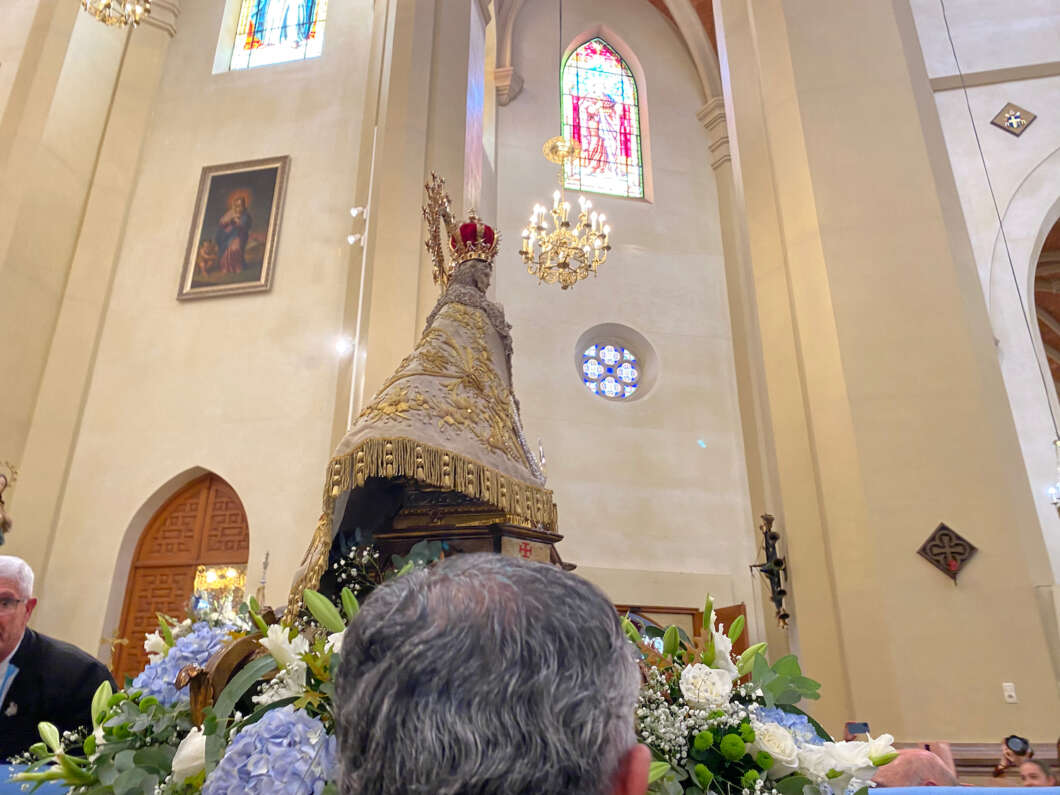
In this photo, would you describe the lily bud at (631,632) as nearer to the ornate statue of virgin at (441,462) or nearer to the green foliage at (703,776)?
the green foliage at (703,776)

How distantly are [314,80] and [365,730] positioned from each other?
10725 millimetres

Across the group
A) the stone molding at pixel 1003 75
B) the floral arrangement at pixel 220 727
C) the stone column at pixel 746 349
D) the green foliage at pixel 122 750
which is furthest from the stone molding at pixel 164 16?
the green foliage at pixel 122 750

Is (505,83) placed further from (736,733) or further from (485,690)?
(485,690)

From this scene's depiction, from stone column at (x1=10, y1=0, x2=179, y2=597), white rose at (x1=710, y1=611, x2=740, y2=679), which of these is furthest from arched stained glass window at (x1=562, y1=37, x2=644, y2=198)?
white rose at (x1=710, y1=611, x2=740, y2=679)

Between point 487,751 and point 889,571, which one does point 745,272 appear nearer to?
point 889,571

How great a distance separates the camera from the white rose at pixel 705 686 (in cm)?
118

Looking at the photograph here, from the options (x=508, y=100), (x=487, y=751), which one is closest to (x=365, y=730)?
(x=487, y=751)

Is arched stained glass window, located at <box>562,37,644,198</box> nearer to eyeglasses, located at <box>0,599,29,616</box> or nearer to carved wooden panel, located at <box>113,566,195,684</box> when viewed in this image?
carved wooden panel, located at <box>113,566,195,684</box>

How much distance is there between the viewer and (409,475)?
305cm

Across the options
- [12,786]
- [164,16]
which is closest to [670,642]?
[12,786]

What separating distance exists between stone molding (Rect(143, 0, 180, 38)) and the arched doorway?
611 cm

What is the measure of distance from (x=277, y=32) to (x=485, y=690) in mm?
11987

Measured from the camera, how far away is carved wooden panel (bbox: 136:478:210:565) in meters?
8.20

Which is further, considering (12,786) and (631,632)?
(12,786)
